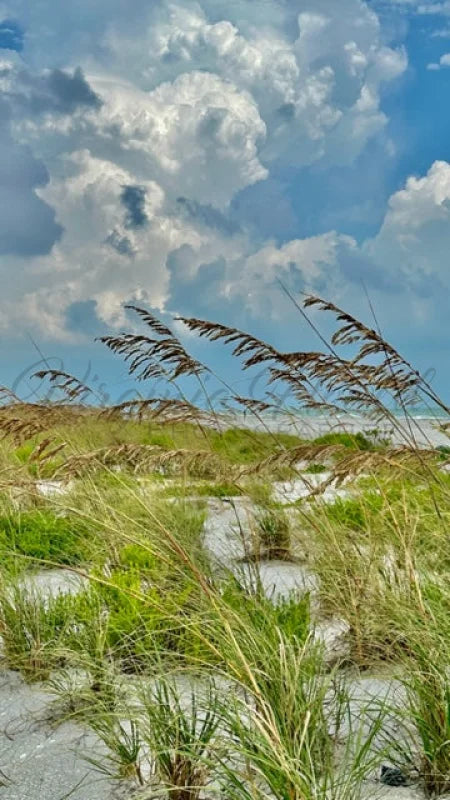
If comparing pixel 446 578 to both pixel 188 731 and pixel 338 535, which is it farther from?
A: pixel 188 731

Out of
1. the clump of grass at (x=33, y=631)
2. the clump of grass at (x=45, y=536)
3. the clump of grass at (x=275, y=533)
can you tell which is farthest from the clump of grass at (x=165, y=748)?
the clump of grass at (x=275, y=533)

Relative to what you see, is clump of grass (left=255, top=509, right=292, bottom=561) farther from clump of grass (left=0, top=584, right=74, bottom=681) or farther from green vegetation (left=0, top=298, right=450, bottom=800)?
clump of grass (left=0, top=584, right=74, bottom=681)

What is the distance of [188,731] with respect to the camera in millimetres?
2879

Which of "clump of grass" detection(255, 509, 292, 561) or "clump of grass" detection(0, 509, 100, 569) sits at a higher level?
"clump of grass" detection(0, 509, 100, 569)

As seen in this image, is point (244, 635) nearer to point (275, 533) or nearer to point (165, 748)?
point (165, 748)

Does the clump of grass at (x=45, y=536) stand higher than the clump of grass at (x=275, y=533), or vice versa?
the clump of grass at (x=45, y=536)

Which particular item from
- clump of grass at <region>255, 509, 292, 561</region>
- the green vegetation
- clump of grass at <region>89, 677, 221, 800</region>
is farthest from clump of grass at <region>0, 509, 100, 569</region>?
clump of grass at <region>89, 677, 221, 800</region>

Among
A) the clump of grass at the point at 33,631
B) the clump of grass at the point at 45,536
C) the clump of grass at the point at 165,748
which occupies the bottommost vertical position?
the clump of grass at the point at 165,748

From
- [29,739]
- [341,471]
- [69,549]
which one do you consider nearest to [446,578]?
[341,471]

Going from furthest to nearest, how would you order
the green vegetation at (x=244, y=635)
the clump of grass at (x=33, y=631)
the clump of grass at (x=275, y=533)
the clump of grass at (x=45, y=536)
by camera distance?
the clump of grass at (x=275, y=533), the clump of grass at (x=45, y=536), the clump of grass at (x=33, y=631), the green vegetation at (x=244, y=635)

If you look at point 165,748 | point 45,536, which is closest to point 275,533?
point 45,536

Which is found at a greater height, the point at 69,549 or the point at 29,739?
the point at 69,549

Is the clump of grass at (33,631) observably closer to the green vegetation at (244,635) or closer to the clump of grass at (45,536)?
the green vegetation at (244,635)

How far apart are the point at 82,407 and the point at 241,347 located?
2.78m
